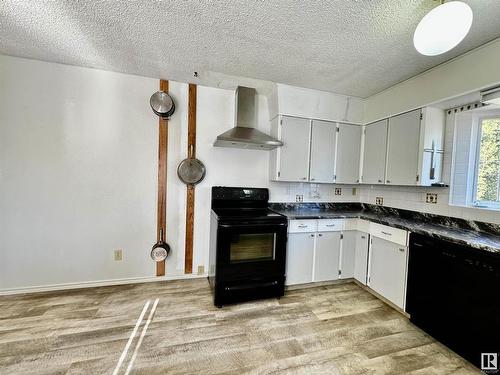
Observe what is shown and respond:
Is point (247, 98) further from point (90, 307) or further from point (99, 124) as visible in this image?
point (90, 307)

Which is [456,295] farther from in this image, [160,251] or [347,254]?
[160,251]

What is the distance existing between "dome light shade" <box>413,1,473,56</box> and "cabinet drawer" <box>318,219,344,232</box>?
1.84m

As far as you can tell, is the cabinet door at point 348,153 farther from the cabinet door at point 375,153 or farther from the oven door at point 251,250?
the oven door at point 251,250

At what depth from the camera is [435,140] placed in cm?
229

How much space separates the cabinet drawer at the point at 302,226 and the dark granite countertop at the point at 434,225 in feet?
0.23

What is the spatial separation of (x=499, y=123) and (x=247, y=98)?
101 inches

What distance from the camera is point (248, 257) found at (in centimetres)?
232

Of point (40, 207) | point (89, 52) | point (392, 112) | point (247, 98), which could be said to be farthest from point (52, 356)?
point (392, 112)

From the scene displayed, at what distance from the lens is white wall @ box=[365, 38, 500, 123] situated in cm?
174

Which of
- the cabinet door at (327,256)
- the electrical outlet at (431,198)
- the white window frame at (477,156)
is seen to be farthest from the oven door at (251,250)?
the white window frame at (477,156)

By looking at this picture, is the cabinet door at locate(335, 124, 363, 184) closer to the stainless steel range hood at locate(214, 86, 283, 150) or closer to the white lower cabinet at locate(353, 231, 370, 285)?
the white lower cabinet at locate(353, 231, 370, 285)

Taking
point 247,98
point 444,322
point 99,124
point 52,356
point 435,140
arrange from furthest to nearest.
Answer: point 247,98
point 99,124
point 435,140
point 444,322
point 52,356

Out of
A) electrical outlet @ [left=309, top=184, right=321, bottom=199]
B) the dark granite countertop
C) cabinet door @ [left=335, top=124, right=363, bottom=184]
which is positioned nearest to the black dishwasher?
the dark granite countertop

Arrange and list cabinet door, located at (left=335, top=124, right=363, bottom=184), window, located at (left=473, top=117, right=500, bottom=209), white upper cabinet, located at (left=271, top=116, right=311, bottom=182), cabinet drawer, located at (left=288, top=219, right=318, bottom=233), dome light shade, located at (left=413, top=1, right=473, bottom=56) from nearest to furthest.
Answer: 1. dome light shade, located at (left=413, top=1, right=473, bottom=56)
2. window, located at (left=473, top=117, right=500, bottom=209)
3. cabinet drawer, located at (left=288, top=219, right=318, bottom=233)
4. white upper cabinet, located at (left=271, top=116, right=311, bottom=182)
5. cabinet door, located at (left=335, top=124, right=363, bottom=184)
